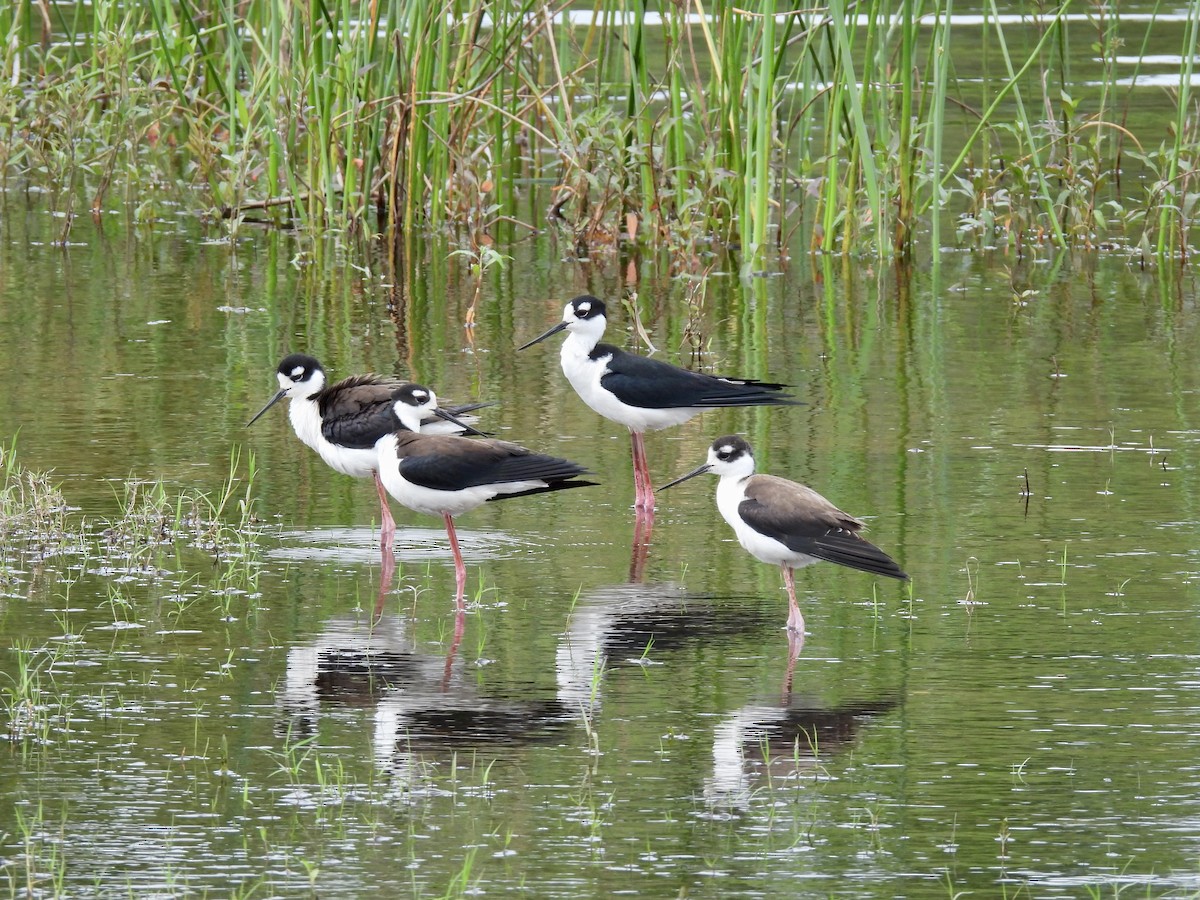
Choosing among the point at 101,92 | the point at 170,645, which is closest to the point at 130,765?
the point at 170,645

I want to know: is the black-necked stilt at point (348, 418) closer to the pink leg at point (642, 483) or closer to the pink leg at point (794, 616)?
the pink leg at point (642, 483)

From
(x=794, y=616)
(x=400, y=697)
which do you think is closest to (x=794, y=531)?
(x=794, y=616)

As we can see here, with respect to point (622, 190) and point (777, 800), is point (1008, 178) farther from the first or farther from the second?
point (777, 800)

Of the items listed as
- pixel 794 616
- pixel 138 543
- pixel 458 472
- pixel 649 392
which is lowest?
pixel 794 616

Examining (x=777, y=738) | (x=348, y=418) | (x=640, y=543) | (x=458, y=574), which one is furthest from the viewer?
(x=348, y=418)

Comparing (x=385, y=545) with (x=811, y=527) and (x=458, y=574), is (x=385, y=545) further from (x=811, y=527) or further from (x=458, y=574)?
(x=811, y=527)

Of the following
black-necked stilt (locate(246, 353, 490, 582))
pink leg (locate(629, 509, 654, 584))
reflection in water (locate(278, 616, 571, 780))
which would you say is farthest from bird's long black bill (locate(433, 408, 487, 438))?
reflection in water (locate(278, 616, 571, 780))

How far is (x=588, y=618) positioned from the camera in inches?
324

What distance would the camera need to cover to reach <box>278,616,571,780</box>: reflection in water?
668cm

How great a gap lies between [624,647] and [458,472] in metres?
1.28

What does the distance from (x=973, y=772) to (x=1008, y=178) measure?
13.9 m

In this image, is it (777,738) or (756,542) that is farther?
(756,542)

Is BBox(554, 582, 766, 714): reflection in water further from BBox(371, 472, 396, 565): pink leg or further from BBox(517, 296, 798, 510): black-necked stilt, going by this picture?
BBox(517, 296, 798, 510): black-necked stilt

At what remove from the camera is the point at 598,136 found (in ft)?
52.7
